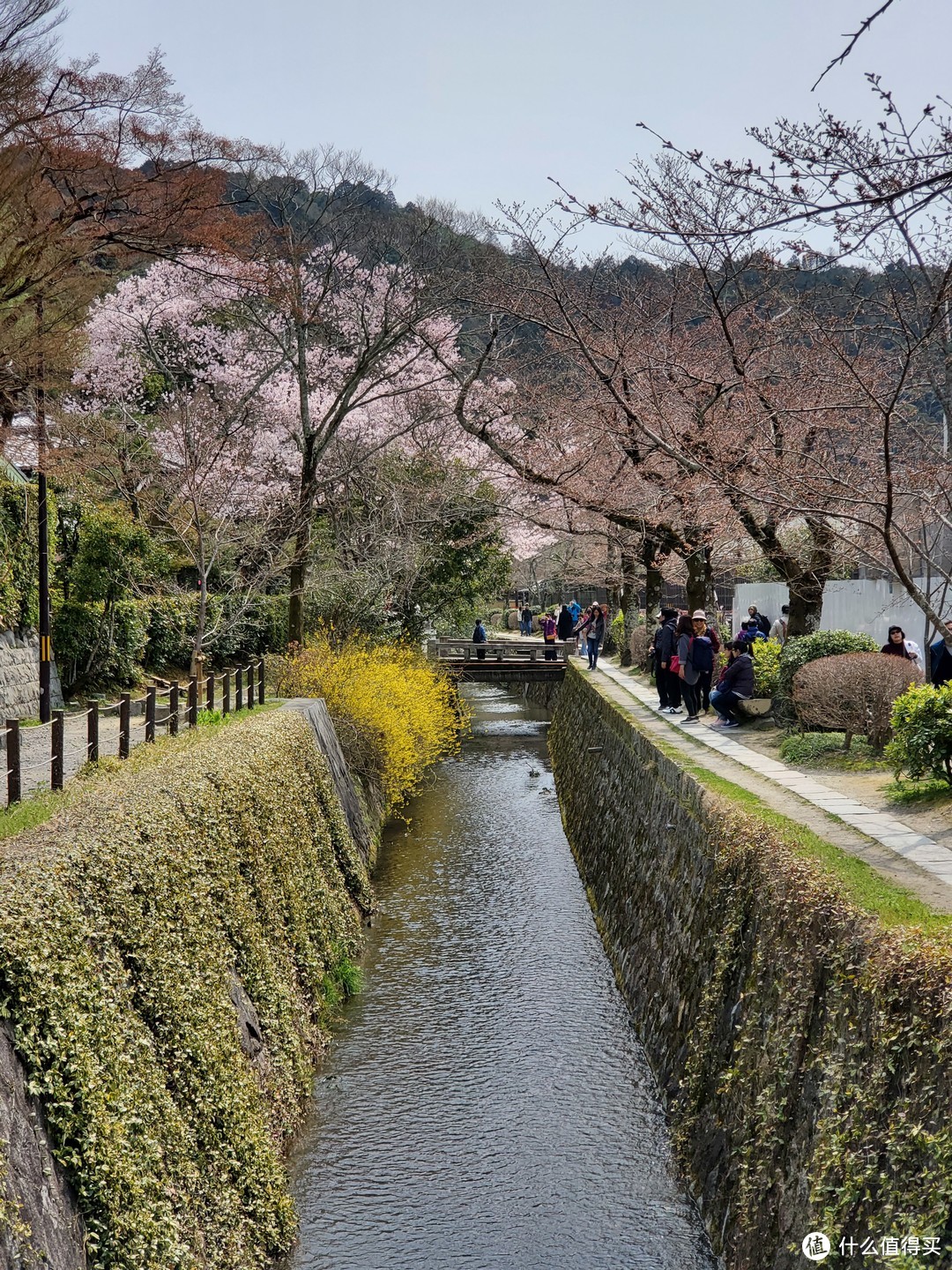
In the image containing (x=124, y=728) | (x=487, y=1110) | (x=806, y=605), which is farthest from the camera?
(x=806, y=605)

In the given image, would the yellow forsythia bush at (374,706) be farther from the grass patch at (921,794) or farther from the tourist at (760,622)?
the grass patch at (921,794)

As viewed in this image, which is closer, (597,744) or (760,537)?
(760,537)

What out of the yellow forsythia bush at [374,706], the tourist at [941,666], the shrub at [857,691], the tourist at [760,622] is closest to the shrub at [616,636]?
the tourist at [760,622]

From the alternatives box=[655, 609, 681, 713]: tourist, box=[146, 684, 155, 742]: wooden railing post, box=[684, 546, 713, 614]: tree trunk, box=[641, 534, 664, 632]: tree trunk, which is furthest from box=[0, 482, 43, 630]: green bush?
box=[641, 534, 664, 632]: tree trunk

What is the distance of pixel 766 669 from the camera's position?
16.0 m

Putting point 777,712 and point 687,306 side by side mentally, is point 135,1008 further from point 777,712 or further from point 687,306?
point 687,306

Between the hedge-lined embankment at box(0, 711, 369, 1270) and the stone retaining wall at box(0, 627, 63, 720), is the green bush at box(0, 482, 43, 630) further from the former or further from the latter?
the hedge-lined embankment at box(0, 711, 369, 1270)

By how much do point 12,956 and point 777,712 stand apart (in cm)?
1131

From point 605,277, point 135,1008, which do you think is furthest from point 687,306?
point 135,1008

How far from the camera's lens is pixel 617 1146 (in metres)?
8.01

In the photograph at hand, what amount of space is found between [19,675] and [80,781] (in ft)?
25.5

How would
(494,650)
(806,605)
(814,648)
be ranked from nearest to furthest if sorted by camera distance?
(814,648) → (806,605) → (494,650)

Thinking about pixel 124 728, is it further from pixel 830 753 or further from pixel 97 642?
pixel 97 642

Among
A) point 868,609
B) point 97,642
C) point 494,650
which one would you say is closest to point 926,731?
point 97,642
